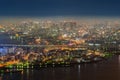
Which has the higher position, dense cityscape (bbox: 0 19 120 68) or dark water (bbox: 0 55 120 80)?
dense cityscape (bbox: 0 19 120 68)

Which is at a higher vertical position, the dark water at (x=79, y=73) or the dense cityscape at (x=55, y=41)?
the dense cityscape at (x=55, y=41)

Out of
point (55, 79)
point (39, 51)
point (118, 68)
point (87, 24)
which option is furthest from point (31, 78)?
point (118, 68)

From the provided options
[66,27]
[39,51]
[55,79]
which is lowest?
[55,79]

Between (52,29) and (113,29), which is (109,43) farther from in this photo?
(52,29)
